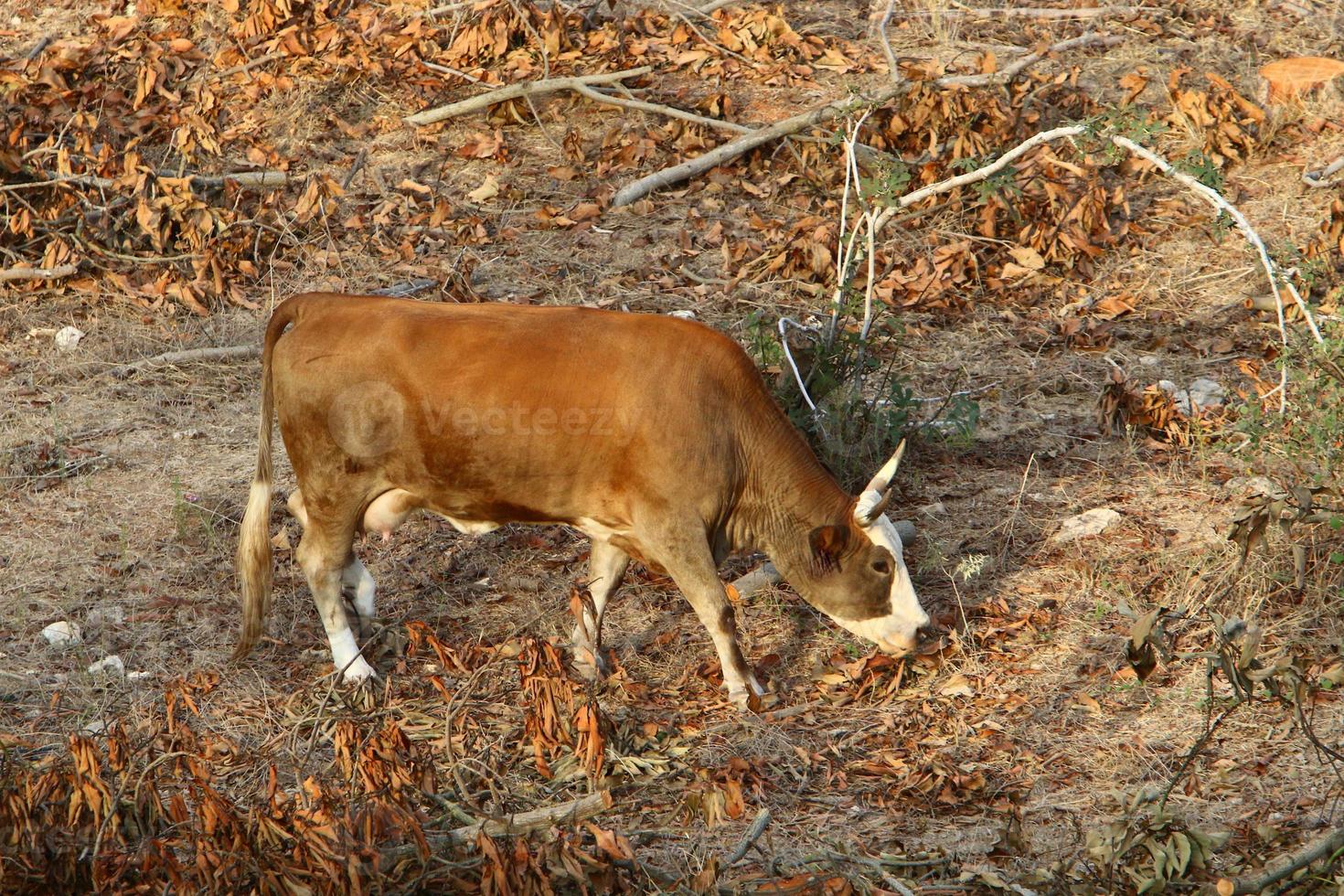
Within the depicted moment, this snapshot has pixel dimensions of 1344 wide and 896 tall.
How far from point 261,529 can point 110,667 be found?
0.82 meters

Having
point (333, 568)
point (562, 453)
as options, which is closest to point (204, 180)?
point (333, 568)

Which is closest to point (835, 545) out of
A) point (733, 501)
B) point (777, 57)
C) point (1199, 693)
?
point (733, 501)

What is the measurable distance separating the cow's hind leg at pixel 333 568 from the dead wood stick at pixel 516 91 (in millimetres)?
4868

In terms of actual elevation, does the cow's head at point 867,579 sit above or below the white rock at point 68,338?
above

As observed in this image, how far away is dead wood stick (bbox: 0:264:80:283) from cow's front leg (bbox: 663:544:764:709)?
4951 millimetres

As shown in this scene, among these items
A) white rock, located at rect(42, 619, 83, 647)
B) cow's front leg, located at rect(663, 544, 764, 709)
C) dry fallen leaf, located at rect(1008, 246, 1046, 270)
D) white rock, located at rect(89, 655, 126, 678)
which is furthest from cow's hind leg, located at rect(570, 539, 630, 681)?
dry fallen leaf, located at rect(1008, 246, 1046, 270)

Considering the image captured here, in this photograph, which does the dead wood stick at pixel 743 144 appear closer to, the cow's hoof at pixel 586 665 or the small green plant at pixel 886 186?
the small green plant at pixel 886 186

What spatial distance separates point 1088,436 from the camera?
767 centimetres

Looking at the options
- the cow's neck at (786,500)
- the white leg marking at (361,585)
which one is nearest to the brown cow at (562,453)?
the cow's neck at (786,500)

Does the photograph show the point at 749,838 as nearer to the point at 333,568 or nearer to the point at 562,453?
the point at 562,453

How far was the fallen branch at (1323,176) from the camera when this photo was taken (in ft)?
31.3

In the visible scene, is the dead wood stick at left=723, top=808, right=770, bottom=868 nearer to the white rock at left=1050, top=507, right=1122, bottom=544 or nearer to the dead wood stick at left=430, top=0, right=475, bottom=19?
the white rock at left=1050, top=507, right=1122, bottom=544

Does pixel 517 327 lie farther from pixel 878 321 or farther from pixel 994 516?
pixel 878 321

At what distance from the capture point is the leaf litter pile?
Answer: 4.68 meters
